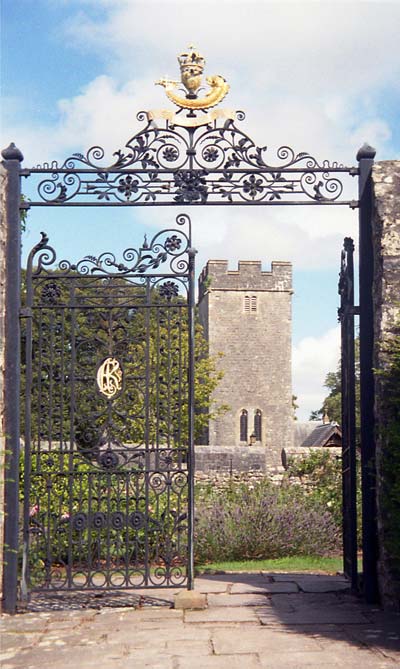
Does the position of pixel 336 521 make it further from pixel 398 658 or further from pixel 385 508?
pixel 398 658

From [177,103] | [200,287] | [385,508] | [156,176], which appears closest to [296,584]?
[385,508]

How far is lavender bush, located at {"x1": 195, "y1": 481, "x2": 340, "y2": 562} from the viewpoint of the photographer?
1016 centimetres

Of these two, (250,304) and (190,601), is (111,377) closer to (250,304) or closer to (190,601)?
(190,601)

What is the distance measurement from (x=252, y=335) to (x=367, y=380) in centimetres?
3706

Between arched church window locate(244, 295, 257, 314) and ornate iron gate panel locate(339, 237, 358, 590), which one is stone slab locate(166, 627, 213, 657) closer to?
ornate iron gate panel locate(339, 237, 358, 590)

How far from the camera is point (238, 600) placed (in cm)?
741

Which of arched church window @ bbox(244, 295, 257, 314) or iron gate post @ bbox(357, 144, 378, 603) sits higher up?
arched church window @ bbox(244, 295, 257, 314)

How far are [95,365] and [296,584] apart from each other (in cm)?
285

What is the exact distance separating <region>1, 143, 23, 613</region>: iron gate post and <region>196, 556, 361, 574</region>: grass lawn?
2561 millimetres

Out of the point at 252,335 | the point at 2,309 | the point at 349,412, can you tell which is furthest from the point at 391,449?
the point at 252,335

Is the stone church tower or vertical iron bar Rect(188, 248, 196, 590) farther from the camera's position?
the stone church tower

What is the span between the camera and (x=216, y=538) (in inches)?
398

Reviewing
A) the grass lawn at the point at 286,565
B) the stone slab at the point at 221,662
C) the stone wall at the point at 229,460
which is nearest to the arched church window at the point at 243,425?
the stone wall at the point at 229,460

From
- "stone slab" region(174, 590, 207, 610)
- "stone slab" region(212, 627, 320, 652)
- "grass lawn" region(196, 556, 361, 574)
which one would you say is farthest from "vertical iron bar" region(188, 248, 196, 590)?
"grass lawn" region(196, 556, 361, 574)
